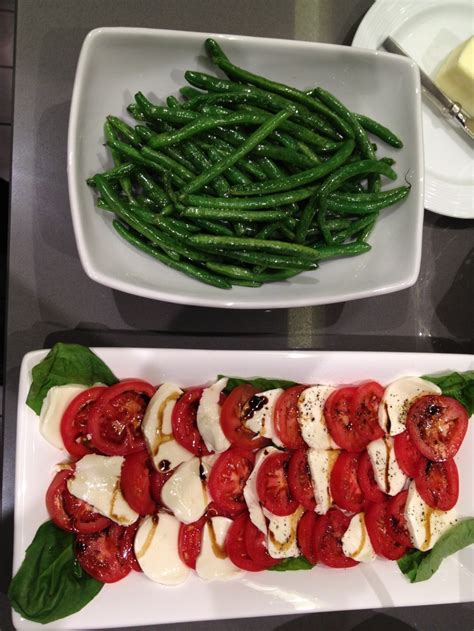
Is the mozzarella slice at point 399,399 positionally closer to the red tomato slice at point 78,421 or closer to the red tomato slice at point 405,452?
the red tomato slice at point 405,452


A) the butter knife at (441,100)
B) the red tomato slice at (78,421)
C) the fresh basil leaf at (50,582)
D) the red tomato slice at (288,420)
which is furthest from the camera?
the butter knife at (441,100)

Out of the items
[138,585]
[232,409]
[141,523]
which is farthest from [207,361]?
[138,585]

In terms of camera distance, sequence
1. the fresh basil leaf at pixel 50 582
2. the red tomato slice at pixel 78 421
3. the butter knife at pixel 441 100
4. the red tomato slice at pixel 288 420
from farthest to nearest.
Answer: the butter knife at pixel 441 100 → the red tomato slice at pixel 288 420 → the red tomato slice at pixel 78 421 → the fresh basil leaf at pixel 50 582

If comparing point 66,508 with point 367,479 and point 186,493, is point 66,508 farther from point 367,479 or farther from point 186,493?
point 367,479

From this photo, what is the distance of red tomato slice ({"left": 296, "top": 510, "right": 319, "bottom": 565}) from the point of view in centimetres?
207

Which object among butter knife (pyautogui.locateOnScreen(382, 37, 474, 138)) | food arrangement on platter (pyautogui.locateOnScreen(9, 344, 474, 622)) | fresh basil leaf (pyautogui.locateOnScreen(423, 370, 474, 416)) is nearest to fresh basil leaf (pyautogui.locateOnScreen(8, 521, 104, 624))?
food arrangement on platter (pyautogui.locateOnScreen(9, 344, 474, 622))

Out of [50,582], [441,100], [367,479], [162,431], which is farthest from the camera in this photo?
[441,100]

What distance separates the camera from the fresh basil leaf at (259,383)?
208 centimetres

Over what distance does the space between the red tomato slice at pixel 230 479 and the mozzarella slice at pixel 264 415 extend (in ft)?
0.30

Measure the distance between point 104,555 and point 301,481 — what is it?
689mm

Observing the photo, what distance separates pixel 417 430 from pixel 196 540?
84 cm

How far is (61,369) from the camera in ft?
6.41

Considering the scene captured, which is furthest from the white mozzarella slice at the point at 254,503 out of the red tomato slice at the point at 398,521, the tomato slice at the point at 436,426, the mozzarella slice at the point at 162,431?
the tomato slice at the point at 436,426

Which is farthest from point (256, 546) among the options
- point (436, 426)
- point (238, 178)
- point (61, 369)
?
point (238, 178)
